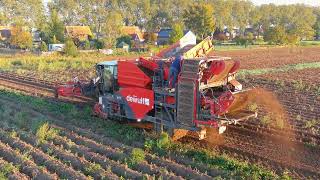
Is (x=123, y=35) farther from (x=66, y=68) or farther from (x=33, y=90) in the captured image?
(x=33, y=90)

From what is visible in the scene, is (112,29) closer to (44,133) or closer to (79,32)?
(79,32)

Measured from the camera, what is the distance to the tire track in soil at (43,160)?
9.21m

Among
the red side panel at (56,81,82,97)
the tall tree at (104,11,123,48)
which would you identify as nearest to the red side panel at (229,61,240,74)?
the red side panel at (56,81,82,97)

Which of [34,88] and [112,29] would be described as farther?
[112,29]

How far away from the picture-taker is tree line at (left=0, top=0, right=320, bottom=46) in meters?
67.5

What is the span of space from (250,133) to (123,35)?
56.0m

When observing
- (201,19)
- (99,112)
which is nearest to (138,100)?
(99,112)

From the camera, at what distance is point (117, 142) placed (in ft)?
38.5

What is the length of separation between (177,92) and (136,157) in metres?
2.28

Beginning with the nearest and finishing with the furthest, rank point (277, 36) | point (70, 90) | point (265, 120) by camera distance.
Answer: point (265, 120) → point (70, 90) → point (277, 36)

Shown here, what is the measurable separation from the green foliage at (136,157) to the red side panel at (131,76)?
268 centimetres

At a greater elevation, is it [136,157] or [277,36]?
[277,36]

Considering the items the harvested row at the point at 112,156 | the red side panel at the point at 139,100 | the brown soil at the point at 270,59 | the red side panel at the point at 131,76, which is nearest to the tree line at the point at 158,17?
the brown soil at the point at 270,59

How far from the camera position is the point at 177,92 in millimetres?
11258
